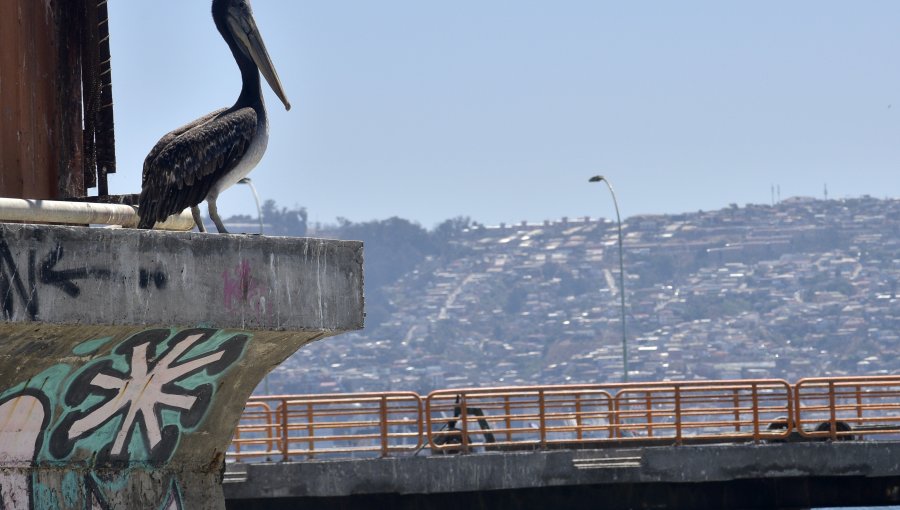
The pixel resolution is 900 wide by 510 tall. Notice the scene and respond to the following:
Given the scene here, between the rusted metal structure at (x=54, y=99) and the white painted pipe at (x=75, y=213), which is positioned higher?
the rusted metal structure at (x=54, y=99)

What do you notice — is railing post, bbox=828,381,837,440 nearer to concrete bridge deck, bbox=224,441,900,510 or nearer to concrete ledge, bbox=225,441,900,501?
concrete bridge deck, bbox=224,441,900,510

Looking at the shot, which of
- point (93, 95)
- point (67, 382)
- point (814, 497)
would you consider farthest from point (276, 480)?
point (67, 382)

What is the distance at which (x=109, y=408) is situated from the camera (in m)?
14.8

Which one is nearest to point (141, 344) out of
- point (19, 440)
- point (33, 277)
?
point (19, 440)

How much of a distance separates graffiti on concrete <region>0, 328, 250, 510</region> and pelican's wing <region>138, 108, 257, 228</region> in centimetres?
124

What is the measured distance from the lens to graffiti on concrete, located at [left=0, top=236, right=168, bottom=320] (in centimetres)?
1290

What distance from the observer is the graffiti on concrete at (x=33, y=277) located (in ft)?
42.3

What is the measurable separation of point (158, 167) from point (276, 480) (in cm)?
1433

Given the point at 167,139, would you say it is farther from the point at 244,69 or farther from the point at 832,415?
the point at 832,415

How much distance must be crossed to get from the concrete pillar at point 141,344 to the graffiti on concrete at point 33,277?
10 millimetres

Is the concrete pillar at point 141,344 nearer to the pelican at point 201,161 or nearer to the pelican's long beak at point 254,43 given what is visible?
the pelican at point 201,161

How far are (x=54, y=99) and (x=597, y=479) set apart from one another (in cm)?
1457

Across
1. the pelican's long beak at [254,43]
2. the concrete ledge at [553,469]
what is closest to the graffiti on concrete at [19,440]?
the pelican's long beak at [254,43]

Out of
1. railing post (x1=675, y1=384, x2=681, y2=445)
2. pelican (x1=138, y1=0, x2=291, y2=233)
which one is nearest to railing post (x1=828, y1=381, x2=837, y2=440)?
railing post (x1=675, y1=384, x2=681, y2=445)
